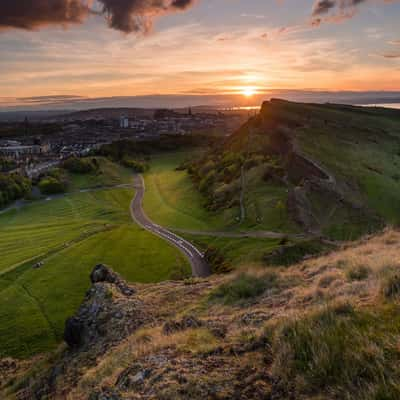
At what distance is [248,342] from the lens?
23.7 ft

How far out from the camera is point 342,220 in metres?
33.1

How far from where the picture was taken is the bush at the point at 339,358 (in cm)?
452

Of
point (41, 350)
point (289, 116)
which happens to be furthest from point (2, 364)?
point (289, 116)

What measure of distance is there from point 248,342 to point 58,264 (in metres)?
32.5

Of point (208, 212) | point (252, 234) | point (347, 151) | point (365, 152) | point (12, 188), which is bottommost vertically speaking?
point (12, 188)

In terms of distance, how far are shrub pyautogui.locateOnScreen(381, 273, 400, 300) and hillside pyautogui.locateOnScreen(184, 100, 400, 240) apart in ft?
80.7

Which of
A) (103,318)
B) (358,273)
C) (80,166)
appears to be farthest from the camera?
(80,166)

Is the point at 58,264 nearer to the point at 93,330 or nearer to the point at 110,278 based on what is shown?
the point at 110,278

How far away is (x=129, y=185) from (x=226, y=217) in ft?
155

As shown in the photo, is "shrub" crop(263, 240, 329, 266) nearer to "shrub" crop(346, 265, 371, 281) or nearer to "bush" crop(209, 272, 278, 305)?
"bush" crop(209, 272, 278, 305)

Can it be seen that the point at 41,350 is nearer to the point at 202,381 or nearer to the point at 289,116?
the point at 202,381

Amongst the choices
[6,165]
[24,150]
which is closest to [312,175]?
[6,165]

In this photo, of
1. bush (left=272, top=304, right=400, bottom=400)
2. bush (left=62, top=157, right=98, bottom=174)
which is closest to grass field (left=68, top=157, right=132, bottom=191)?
bush (left=62, top=157, right=98, bottom=174)

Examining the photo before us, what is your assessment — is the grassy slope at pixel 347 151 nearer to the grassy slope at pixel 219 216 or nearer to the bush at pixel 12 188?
the grassy slope at pixel 219 216
